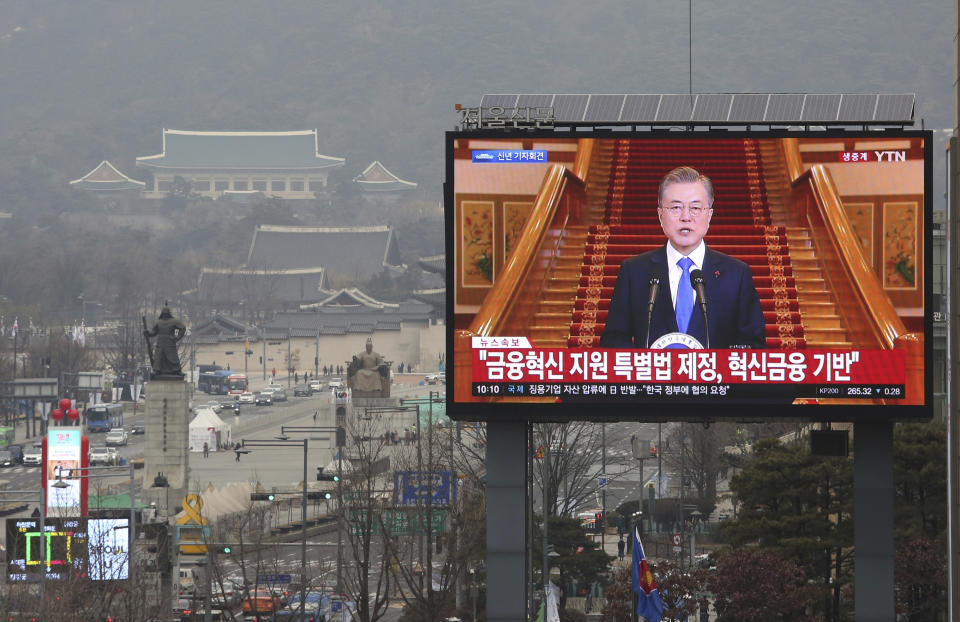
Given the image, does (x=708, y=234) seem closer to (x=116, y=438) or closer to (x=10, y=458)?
(x=10, y=458)

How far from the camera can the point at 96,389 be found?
486 feet

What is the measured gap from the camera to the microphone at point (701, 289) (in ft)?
105

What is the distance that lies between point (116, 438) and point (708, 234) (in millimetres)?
97285

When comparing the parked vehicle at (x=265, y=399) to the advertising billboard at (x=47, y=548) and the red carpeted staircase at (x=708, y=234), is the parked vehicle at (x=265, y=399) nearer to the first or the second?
the advertising billboard at (x=47, y=548)

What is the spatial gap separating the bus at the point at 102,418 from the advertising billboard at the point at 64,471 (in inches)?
2751

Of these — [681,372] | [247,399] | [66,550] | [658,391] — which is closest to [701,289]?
[681,372]

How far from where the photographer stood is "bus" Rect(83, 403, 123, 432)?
136000mm

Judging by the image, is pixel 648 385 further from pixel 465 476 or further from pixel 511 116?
pixel 465 476

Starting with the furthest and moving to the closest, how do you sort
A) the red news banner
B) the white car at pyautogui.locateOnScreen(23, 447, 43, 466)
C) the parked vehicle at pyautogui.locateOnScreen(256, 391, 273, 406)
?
the parked vehicle at pyautogui.locateOnScreen(256, 391, 273, 406) < the white car at pyautogui.locateOnScreen(23, 447, 43, 466) < the red news banner

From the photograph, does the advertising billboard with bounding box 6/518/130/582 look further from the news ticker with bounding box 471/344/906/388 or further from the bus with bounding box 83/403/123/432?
the bus with bounding box 83/403/123/432

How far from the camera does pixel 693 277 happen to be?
32125 millimetres

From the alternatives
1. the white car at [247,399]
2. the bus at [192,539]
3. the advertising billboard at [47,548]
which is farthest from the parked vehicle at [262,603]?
the white car at [247,399]

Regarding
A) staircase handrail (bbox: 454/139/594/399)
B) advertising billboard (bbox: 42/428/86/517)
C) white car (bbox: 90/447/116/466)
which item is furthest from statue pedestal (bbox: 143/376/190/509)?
staircase handrail (bbox: 454/139/594/399)

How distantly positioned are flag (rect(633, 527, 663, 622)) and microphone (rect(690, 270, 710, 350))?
25.1 ft
